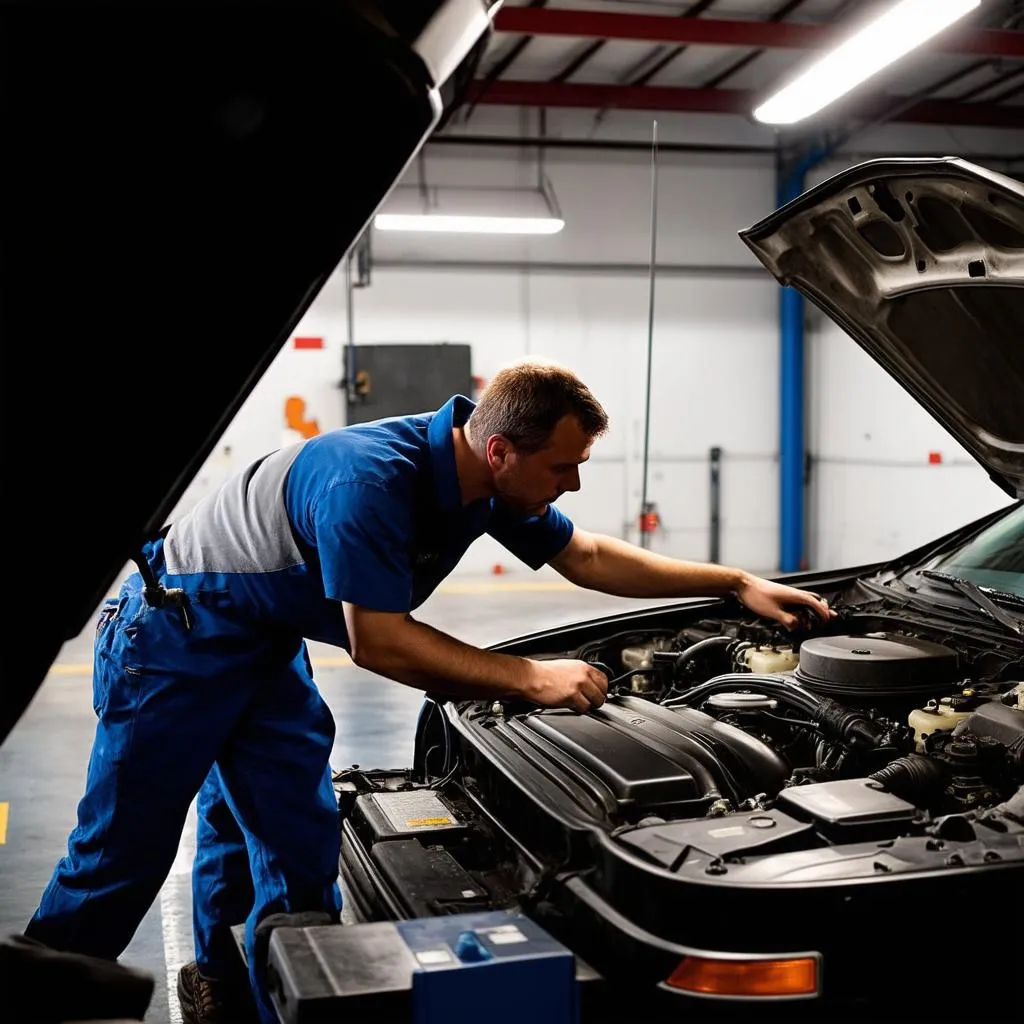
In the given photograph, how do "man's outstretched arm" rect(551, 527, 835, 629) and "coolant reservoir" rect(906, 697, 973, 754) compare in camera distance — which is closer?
"coolant reservoir" rect(906, 697, 973, 754)

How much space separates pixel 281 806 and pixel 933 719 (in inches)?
52.9

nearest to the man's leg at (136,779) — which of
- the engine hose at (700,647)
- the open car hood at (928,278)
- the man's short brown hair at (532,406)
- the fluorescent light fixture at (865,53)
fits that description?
the man's short brown hair at (532,406)

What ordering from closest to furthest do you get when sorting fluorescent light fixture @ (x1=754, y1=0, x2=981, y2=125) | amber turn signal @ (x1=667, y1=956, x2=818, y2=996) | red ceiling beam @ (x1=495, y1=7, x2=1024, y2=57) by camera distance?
amber turn signal @ (x1=667, y1=956, x2=818, y2=996) < fluorescent light fixture @ (x1=754, y1=0, x2=981, y2=125) < red ceiling beam @ (x1=495, y1=7, x2=1024, y2=57)

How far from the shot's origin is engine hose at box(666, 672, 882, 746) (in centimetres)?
231

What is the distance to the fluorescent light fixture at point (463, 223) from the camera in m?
9.28

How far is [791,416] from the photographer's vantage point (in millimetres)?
10945

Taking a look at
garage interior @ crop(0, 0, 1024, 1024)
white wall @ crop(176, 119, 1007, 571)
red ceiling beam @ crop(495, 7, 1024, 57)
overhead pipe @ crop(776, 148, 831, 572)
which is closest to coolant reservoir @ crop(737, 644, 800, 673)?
garage interior @ crop(0, 0, 1024, 1024)

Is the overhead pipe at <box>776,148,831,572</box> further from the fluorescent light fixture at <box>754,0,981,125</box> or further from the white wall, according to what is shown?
the fluorescent light fixture at <box>754,0,981,125</box>

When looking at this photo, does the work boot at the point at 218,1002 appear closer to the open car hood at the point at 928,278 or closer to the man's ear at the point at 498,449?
the man's ear at the point at 498,449

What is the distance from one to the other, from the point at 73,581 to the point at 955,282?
2.12 metres

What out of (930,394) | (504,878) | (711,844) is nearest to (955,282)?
(930,394)

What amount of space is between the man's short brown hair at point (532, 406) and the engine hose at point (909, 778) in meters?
0.84

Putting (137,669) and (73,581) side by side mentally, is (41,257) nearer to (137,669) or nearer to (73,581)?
(73,581)

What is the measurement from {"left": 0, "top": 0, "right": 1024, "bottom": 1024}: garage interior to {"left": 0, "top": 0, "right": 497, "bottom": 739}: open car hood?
23.5 ft
